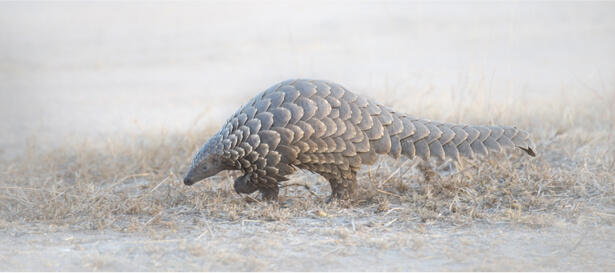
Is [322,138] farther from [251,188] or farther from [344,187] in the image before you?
[251,188]

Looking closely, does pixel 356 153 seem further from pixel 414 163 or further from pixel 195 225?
pixel 414 163

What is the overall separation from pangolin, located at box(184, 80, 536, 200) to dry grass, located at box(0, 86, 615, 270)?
0.30 m

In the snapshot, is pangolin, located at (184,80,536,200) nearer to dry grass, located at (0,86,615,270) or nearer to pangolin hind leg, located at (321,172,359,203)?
pangolin hind leg, located at (321,172,359,203)

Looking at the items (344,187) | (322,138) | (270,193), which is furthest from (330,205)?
(322,138)

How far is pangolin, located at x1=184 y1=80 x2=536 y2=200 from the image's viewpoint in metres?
4.70

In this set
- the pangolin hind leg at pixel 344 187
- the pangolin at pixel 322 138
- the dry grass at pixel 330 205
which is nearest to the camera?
the dry grass at pixel 330 205

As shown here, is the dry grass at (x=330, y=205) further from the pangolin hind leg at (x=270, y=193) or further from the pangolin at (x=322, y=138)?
the pangolin at (x=322, y=138)

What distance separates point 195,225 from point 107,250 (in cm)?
79

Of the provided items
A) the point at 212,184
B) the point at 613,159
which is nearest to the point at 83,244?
the point at 212,184

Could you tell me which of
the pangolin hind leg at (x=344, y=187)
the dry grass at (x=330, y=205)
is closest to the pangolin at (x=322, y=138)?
the pangolin hind leg at (x=344, y=187)

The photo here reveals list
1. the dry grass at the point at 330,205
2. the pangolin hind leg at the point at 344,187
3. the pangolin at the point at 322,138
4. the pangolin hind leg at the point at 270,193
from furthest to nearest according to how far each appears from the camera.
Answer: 1. the pangolin hind leg at the point at 270,193
2. the pangolin hind leg at the point at 344,187
3. the pangolin at the point at 322,138
4. the dry grass at the point at 330,205

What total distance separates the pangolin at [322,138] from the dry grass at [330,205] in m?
0.30

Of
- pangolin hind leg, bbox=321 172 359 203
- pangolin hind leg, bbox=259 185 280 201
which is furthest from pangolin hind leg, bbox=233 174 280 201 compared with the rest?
pangolin hind leg, bbox=321 172 359 203

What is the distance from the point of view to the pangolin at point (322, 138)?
15.4 ft
